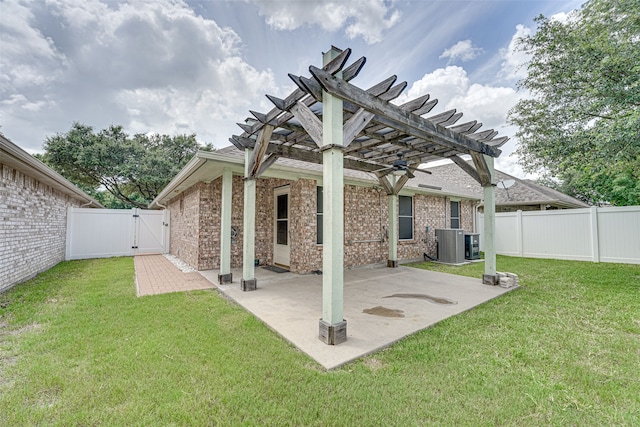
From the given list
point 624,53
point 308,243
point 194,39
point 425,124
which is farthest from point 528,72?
point 194,39

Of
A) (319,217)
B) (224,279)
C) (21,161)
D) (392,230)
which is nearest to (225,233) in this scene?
(224,279)

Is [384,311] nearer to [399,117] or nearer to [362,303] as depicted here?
[362,303]

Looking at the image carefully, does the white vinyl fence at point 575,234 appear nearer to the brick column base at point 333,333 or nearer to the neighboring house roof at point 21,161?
the brick column base at point 333,333

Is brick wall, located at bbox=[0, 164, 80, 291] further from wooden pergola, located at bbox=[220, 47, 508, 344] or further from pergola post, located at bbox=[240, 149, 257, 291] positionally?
pergola post, located at bbox=[240, 149, 257, 291]

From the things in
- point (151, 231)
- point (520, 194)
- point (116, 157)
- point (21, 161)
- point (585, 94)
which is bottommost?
point (151, 231)

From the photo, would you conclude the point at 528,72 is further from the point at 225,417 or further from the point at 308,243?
the point at 225,417

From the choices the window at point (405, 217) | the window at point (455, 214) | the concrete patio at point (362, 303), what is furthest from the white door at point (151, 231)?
the window at point (455, 214)

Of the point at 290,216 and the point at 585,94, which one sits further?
the point at 585,94

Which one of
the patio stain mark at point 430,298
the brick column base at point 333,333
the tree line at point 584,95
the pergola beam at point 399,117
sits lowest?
the patio stain mark at point 430,298

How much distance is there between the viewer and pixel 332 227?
9.68ft

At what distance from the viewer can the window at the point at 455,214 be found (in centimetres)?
1116

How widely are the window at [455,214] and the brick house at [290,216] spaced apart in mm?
1810

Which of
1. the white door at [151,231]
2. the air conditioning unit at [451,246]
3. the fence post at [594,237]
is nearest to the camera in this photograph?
the fence post at [594,237]

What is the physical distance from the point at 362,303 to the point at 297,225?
9.66ft
